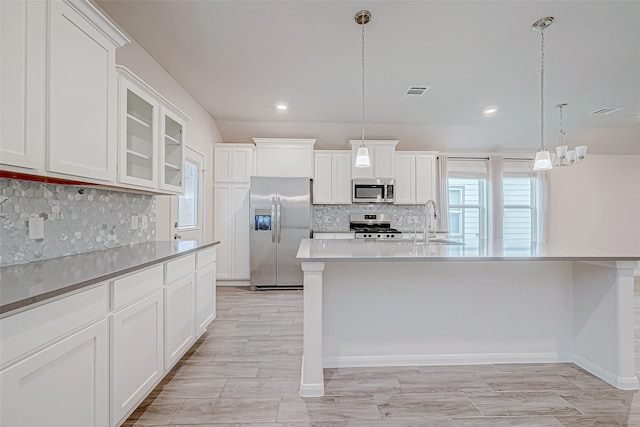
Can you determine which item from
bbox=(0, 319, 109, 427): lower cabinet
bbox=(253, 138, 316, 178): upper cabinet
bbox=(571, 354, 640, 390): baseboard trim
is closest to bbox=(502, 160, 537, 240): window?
bbox=(253, 138, 316, 178): upper cabinet

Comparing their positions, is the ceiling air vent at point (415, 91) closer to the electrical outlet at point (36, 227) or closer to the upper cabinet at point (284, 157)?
the upper cabinet at point (284, 157)

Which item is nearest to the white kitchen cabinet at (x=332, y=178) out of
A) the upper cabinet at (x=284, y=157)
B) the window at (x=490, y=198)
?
the upper cabinet at (x=284, y=157)

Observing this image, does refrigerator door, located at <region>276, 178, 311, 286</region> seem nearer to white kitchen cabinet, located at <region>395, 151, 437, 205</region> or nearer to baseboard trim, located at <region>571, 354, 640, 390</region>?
white kitchen cabinet, located at <region>395, 151, 437, 205</region>

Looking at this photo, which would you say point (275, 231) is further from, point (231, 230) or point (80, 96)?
point (80, 96)

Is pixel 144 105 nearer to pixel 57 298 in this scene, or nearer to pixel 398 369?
pixel 57 298

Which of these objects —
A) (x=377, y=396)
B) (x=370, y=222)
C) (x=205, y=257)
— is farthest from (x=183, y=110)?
(x=377, y=396)

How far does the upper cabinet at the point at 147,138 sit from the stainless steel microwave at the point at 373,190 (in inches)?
122

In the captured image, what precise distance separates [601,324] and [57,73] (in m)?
3.70

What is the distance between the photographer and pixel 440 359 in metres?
2.36

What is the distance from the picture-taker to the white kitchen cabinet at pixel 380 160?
5.32m

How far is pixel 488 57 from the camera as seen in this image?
3057 mm

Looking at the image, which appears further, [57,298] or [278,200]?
[278,200]

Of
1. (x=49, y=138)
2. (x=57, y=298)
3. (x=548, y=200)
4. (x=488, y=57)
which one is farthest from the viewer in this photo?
(x=548, y=200)

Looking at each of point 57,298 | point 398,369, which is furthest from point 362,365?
point 57,298
